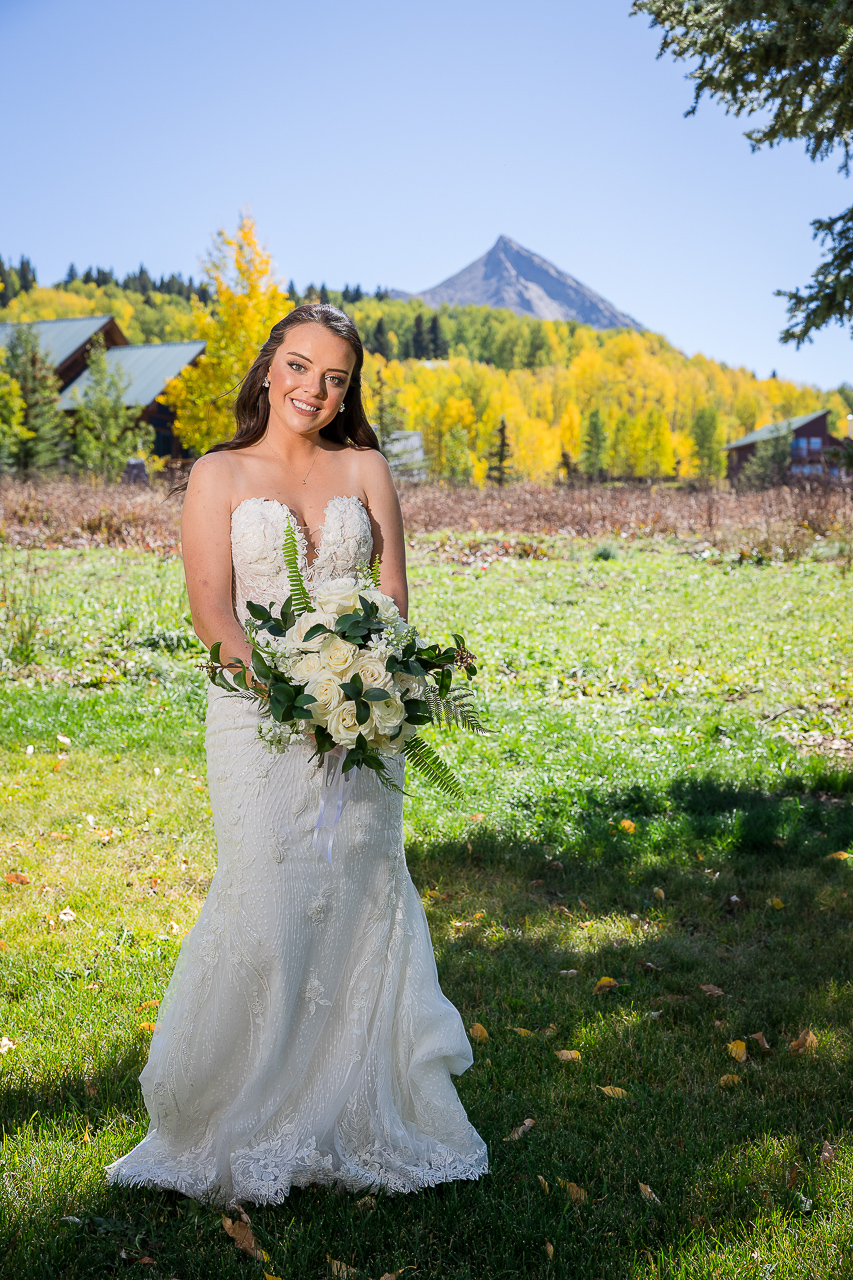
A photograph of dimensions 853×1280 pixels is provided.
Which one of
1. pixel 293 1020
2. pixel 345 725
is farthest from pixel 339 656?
pixel 293 1020

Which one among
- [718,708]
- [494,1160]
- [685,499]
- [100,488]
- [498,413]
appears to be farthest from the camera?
[498,413]

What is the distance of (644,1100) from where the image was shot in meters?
3.41

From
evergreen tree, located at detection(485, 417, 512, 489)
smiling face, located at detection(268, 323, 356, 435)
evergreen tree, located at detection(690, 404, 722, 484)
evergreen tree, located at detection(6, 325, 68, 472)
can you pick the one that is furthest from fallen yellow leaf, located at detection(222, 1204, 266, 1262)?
evergreen tree, located at detection(690, 404, 722, 484)

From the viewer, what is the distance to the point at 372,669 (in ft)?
7.94

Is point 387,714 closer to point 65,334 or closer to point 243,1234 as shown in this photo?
point 243,1234

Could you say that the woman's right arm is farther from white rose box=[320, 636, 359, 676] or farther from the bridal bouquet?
white rose box=[320, 636, 359, 676]

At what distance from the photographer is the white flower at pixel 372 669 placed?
95.3 inches

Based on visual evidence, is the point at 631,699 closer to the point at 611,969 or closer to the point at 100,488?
the point at 611,969

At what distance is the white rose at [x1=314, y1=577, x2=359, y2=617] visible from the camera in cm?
252

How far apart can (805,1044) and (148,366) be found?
46144mm

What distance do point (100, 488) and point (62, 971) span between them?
71.0ft

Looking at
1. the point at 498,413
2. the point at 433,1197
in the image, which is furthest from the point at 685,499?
the point at 498,413

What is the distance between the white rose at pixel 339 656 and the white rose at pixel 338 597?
0.33 feet

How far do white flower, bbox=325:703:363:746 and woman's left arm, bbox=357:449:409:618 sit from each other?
852mm
